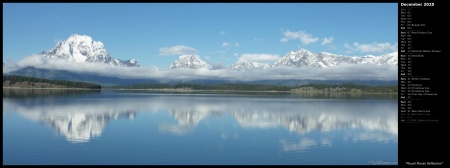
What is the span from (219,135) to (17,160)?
14221 millimetres

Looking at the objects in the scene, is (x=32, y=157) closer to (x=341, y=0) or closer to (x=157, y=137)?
(x=157, y=137)

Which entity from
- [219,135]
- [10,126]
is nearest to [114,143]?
[219,135]

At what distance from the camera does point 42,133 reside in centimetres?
3041
